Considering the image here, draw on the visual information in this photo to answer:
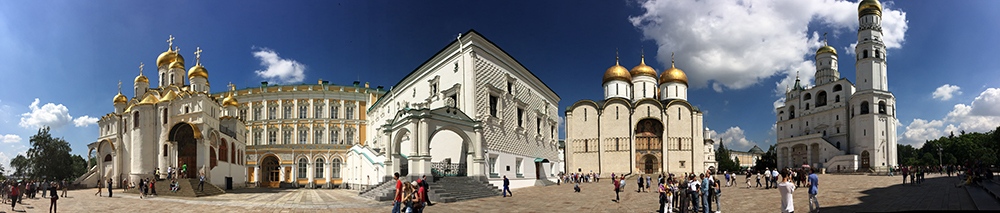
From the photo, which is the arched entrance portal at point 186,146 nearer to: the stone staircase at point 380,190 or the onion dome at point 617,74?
the stone staircase at point 380,190

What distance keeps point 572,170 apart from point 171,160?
32.4 meters

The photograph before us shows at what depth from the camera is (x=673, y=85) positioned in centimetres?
5072

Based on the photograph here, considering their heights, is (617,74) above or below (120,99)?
above

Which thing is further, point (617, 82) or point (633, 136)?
point (617, 82)

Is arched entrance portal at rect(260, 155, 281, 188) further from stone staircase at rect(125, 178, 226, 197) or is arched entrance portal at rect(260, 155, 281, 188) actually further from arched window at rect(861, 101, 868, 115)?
arched window at rect(861, 101, 868, 115)

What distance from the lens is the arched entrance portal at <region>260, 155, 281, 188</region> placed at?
39.4 metres

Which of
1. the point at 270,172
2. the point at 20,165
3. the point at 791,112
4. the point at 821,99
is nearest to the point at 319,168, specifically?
the point at 270,172

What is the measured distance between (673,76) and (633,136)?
1019cm

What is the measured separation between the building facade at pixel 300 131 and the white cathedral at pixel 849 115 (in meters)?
51.6

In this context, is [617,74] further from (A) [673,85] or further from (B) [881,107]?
(B) [881,107]

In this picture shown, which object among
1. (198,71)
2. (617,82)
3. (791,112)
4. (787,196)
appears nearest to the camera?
(787,196)

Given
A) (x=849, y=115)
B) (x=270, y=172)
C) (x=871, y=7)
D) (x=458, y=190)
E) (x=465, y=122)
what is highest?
(x=871, y=7)

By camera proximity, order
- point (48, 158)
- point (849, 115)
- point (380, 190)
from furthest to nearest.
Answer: point (849, 115) → point (48, 158) → point (380, 190)

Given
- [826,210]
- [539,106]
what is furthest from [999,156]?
[826,210]
